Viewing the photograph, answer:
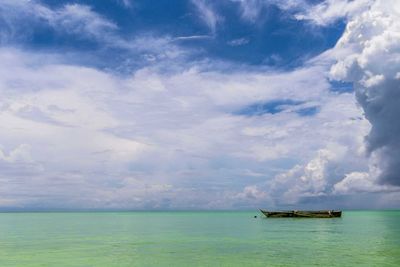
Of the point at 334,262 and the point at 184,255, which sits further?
the point at 184,255

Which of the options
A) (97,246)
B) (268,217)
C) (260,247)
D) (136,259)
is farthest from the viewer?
(268,217)

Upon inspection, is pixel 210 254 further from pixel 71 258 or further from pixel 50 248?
pixel 50 248

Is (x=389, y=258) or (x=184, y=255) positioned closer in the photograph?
(x=389, y=258)

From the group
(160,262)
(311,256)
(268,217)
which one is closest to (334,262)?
(311,256)

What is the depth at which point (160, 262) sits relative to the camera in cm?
3419

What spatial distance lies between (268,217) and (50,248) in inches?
3796

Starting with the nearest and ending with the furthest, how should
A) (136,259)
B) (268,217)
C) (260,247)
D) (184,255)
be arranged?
(136,259) < (184,255) < (260,247) < (268,217)

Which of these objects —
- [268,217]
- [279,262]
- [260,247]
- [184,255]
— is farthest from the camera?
[268,217]

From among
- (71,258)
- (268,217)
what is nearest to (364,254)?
(71,258)

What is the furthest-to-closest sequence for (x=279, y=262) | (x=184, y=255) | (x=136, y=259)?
(x=184, y=255)
(x=136, y=259)
(x=279, y=262)

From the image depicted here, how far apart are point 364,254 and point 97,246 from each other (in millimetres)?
27601

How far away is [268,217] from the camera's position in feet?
439

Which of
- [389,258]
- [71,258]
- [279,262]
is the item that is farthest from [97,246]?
[389,258]

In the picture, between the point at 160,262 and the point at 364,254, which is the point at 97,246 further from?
the point at 364,254
